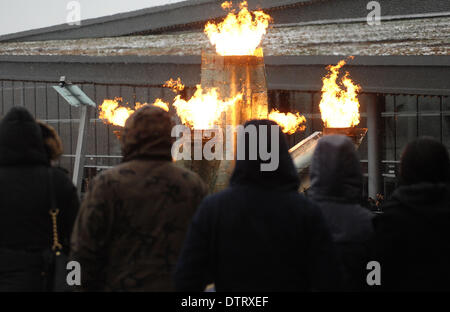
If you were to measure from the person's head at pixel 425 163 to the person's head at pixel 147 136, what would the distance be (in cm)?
146

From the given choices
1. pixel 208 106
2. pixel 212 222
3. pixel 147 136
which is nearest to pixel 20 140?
pixel 147 136

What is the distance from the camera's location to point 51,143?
4.15 metres

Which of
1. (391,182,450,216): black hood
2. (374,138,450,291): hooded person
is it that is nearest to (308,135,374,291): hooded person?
(374,138,450,291): hooded person

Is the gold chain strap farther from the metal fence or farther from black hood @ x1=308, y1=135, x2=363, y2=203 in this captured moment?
the metal fence

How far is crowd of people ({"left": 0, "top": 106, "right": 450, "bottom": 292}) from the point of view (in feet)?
10.1

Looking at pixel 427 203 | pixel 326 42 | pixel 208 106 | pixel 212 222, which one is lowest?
pixel 212 222

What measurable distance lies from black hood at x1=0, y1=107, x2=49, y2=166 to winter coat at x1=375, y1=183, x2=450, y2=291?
2279 mm

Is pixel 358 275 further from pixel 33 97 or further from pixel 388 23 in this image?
pixel 33 97

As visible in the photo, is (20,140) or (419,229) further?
A: (20,140)

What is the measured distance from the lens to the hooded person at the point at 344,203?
3605 millimetres

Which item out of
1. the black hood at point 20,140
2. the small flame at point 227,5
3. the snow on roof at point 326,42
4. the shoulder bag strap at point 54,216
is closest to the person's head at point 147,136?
the shoulder bag strap at point 54,216

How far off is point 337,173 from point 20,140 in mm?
2092

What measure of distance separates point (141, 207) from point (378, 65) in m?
14.2

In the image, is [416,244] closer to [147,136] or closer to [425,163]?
[425,163]
